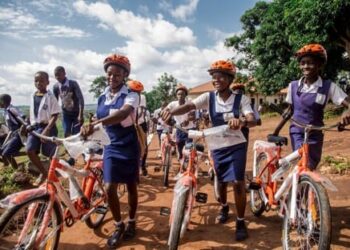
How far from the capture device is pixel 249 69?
32.4 metres

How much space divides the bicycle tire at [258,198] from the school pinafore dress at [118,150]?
1960 millimetres

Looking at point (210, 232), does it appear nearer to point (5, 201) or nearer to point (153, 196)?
point (153, 196)

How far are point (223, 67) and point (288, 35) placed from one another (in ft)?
55.2

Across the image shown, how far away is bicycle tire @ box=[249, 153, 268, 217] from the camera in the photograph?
4834mm

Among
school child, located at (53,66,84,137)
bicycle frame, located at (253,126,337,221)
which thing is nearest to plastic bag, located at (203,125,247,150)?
bicycle frame, located at (253,126,337,221)

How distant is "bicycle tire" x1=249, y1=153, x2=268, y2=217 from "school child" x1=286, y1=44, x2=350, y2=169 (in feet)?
2.93

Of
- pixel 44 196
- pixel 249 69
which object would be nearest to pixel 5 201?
pixel 44 196

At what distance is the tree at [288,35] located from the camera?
15.8 metres

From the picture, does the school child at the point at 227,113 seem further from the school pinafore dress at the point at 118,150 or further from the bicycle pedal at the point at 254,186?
the school pinafore dress at the point at 118,150

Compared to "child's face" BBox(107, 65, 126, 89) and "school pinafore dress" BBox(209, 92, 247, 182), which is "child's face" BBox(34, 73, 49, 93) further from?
"school pinafore dress" BBox(209, 92, 247, 182)

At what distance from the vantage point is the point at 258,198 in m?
5.00

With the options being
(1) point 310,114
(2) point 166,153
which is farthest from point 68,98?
(1) point 310,114

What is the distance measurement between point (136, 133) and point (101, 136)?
24.0 inches

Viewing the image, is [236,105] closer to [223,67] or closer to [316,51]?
[223,67]
